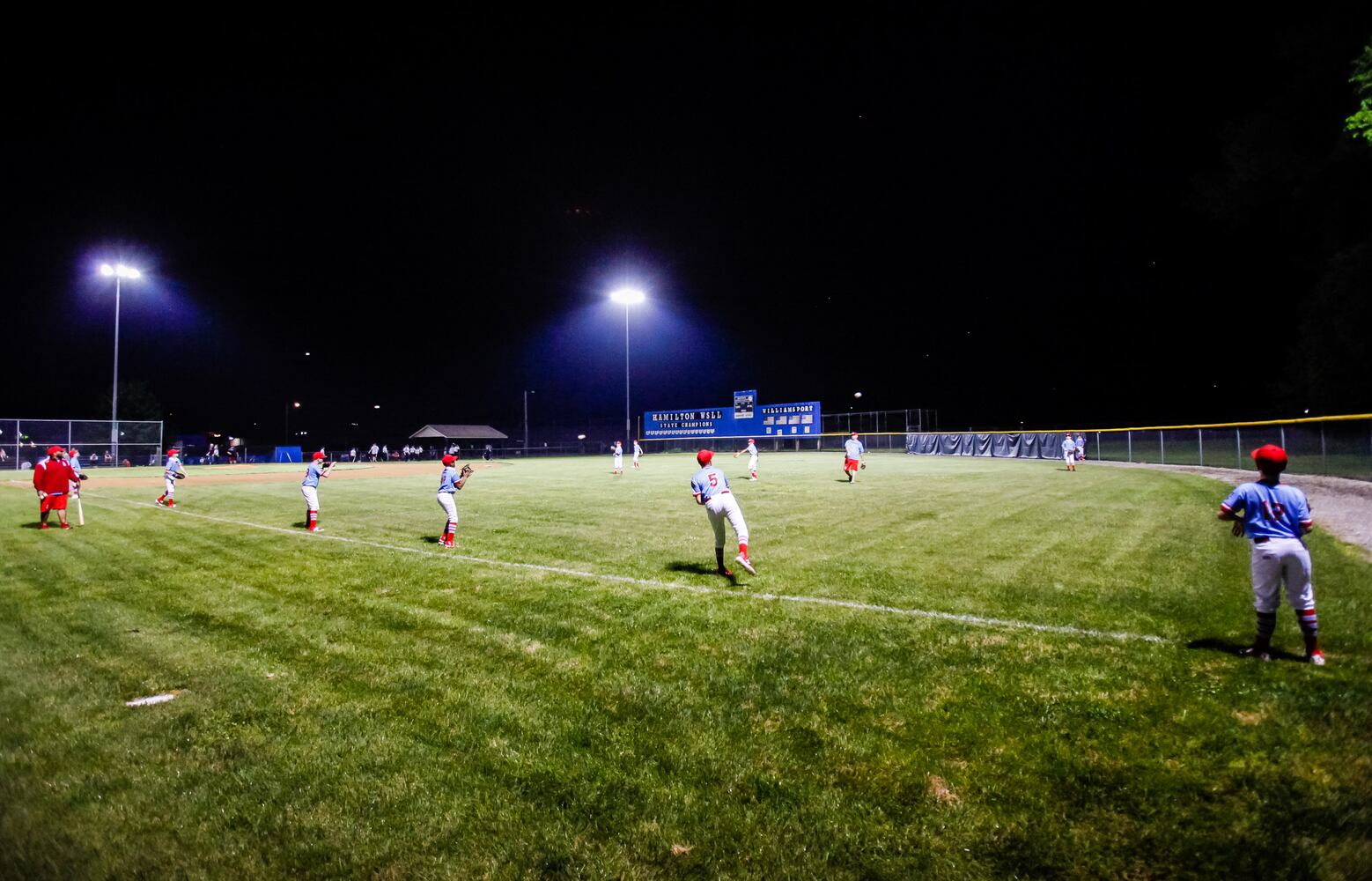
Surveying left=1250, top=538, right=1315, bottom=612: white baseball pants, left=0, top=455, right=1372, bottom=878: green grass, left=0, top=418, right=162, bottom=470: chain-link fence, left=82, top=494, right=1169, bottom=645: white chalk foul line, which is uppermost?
left=0, top=418, right=162, bottom=470: chain-link fence

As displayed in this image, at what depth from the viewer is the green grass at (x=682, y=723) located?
2.95 metres

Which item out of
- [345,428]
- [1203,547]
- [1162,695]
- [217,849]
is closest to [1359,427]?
[1203,547]

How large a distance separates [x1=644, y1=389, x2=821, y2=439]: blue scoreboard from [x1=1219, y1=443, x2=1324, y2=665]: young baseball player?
50.2 metres

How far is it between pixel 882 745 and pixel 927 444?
5130 cm

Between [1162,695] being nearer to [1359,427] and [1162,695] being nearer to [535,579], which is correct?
[535,579]

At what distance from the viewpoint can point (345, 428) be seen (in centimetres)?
8269

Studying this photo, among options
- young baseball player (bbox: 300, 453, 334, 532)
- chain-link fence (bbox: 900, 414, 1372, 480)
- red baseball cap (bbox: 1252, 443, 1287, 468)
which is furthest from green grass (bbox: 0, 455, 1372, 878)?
chain-link fence (bbox: 900, 414, 1372, 480)

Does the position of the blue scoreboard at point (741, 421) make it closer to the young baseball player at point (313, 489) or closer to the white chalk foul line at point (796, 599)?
the young baseball player at point (313, 489)

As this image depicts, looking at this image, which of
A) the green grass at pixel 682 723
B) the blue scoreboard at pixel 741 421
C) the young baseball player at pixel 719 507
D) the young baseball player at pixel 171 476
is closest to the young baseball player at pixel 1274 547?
the green grass at pixel 682 723

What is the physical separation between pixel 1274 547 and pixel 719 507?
5306 millimetres

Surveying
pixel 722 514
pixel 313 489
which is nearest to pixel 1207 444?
pixel 722 514

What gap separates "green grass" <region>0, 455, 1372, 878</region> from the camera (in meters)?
2.95

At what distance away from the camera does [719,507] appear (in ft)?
27.4

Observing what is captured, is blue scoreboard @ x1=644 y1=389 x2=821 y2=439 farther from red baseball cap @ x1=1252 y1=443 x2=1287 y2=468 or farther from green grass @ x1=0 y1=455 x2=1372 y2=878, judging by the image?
red baseball cap @ x1=1252 y1=443 x2=1287 y2=468
